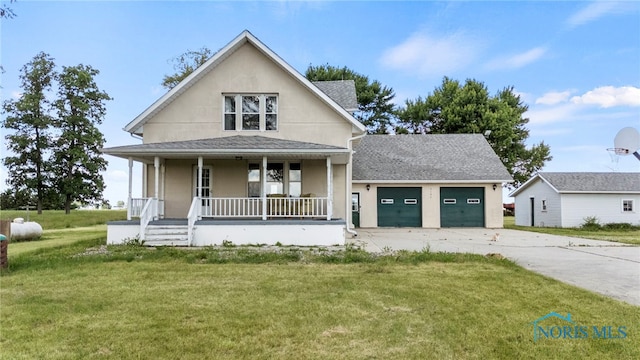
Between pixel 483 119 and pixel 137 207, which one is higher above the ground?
pixel 483 119

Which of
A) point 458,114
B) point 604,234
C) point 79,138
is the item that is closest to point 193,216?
point 604,234

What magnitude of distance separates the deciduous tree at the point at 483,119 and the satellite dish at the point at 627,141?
97.2 feet

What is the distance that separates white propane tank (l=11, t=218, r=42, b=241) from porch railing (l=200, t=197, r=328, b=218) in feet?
24.2

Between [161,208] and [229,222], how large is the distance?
357cm

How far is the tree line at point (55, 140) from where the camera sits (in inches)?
1093

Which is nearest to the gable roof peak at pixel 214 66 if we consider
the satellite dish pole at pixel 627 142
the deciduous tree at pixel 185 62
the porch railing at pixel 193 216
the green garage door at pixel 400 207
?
the porch railing at pixel 193 216

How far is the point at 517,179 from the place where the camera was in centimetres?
3709

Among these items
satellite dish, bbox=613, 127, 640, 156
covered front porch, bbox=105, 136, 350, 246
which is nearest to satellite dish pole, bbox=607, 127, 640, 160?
satellite dish, bbox=613, 127, 640, 156

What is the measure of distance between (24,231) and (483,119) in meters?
33.3

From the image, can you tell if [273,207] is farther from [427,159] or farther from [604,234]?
[604,234]

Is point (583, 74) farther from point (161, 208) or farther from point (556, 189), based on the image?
point (161, 208)

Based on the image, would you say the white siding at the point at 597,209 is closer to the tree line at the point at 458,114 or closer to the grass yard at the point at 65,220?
the tree line at the point at 458,114

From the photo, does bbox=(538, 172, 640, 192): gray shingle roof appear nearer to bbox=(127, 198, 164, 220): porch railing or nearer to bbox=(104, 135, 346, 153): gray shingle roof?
bbox=(104, 135, 346, 153): gray shingle roof

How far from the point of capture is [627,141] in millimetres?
5762
